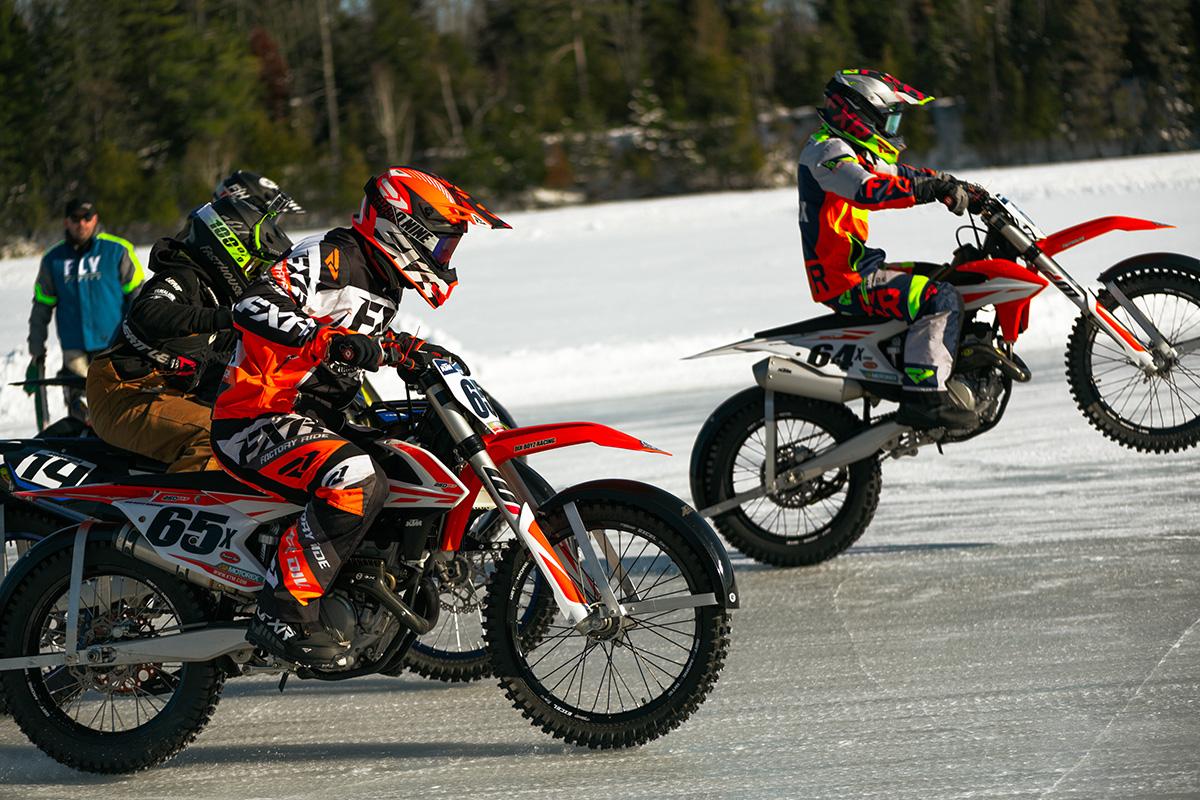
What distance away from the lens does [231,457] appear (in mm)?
4609

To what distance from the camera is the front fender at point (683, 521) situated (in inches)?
174

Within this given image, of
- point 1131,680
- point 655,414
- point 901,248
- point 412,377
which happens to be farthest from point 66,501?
point 901,248

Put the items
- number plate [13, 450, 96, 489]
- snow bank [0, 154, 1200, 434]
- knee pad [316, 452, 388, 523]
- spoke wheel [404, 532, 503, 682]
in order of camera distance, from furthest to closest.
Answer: snow bank [0, 154, 1200, 434] < spoke wheel [404, 532, 503, 682] < number plate [13, 450, 96, 489] < knee pad [316, 452, 388, 523]

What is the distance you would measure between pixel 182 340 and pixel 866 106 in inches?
141

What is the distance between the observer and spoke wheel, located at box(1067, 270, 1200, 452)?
7117 mm

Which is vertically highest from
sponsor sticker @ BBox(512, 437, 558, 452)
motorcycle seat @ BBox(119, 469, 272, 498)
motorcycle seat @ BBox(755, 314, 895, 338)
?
sponsor sticker @ BBox(512, 437, 558, 452)

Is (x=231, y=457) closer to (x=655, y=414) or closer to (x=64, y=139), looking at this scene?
(x=655, y=414)

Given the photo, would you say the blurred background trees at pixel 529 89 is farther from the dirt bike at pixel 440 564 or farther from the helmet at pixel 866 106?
the dirt bike at pixel 440 564

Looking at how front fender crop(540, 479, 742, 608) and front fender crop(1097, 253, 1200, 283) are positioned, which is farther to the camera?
front fender crop(1097, 253, 1200, 283)

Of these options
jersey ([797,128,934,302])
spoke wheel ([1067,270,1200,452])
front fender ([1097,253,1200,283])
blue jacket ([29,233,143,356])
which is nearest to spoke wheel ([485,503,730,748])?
jersey ([797,128,934,302])

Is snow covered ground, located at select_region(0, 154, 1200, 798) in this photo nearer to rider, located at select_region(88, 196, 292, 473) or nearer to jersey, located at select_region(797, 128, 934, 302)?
jersey, located at select_region(797, 128, 934, 302)

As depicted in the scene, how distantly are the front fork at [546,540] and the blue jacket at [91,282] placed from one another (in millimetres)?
6312

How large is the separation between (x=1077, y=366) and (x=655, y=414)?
4.78 meters

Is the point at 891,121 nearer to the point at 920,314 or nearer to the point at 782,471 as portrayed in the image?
the point at 920,314
